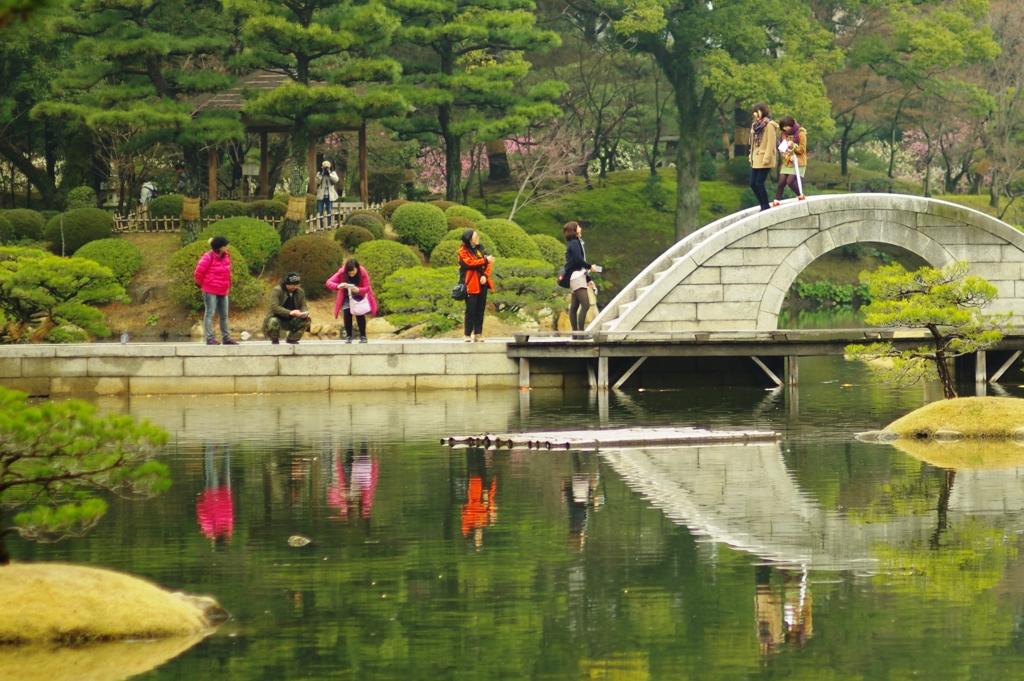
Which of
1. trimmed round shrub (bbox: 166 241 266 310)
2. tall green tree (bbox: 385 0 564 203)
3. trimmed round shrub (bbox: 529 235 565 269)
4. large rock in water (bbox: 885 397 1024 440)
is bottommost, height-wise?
large rock in water (bbox: 885 397 1024 440)

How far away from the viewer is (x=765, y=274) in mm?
22938

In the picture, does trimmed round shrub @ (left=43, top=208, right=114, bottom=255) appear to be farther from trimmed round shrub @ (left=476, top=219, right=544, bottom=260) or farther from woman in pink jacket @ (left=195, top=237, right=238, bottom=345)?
woman in pink jacket @ (left=195, top=237, right=238, bottom=345)

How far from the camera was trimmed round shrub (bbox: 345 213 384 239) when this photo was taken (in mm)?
34719

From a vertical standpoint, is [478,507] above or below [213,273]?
below

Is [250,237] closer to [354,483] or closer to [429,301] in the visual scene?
[429,301]

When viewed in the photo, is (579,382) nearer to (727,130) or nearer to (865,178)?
(865,178)

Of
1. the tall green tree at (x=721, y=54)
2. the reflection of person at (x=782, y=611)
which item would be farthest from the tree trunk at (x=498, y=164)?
the reflection of person at (x=782, y=611)

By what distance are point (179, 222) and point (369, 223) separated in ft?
17.2

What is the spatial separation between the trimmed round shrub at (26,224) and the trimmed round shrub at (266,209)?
4.74 metres

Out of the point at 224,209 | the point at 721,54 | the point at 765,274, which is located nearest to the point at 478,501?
the point at 765,274

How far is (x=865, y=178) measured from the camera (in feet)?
172

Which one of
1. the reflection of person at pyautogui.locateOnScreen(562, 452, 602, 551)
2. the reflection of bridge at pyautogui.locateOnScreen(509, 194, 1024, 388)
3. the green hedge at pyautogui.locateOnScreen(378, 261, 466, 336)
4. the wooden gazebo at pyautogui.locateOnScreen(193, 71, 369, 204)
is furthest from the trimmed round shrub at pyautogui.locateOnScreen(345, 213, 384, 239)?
the reflection of person at pyautogui.locateOnScreen(562, 452, 602, 551)

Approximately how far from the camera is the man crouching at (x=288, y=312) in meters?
22.2

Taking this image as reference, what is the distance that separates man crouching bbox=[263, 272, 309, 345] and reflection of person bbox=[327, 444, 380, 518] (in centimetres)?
674
